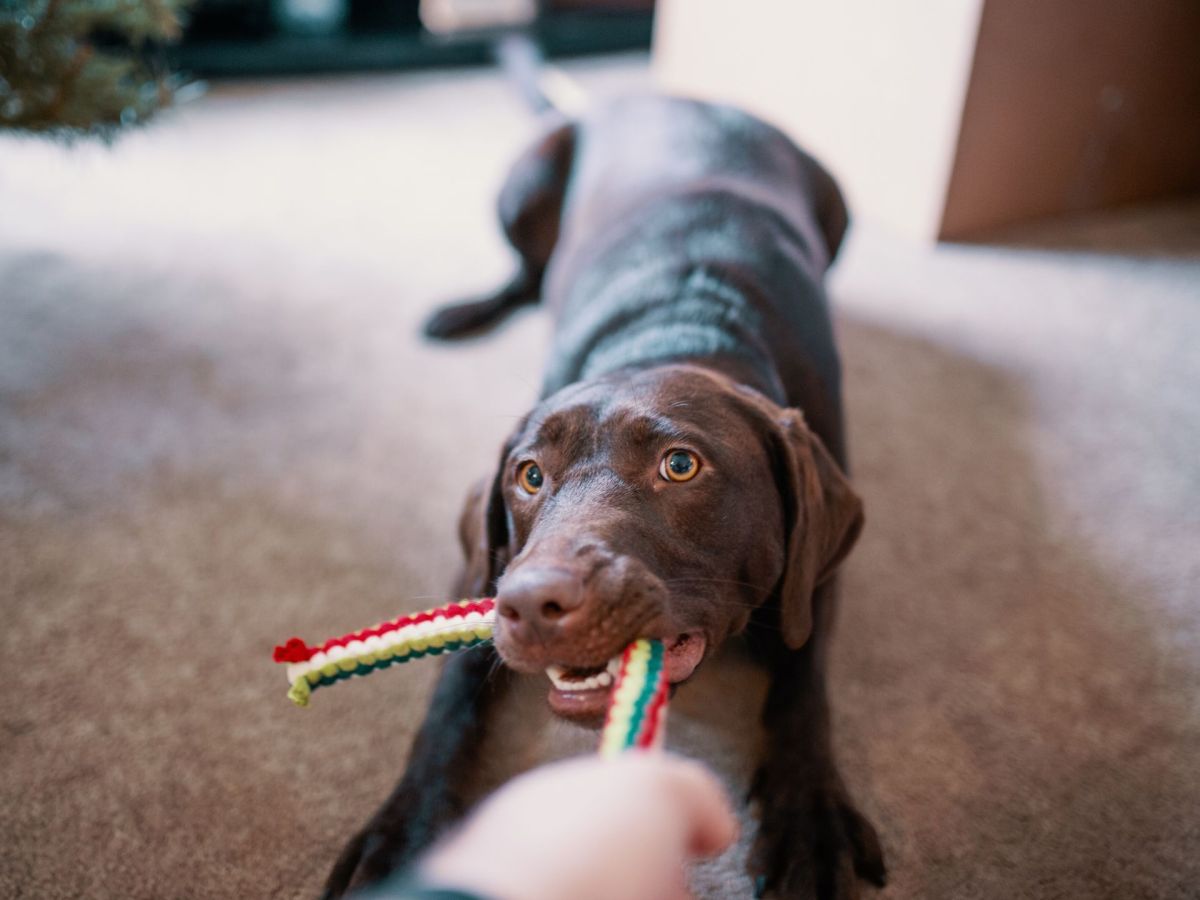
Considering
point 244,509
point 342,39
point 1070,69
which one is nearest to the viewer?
point 244,509

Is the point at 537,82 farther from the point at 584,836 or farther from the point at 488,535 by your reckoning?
the point at 584,836

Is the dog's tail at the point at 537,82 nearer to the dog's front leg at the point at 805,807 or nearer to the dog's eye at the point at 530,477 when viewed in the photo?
the dog's eye at the point at 530,477

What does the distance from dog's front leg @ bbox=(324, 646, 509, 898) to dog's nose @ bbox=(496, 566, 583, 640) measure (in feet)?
1.26

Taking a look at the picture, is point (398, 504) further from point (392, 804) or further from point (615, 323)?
point (392, 804)

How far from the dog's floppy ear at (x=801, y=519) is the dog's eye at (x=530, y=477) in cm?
38

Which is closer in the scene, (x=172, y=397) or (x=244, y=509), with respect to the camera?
(x=244, y=509)

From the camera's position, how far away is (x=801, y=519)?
1458 mm

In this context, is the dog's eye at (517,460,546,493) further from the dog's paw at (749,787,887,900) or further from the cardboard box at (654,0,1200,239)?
the cardboard box at (654,0,1200,239)

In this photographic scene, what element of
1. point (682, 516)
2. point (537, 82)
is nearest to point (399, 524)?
point (682, 516)

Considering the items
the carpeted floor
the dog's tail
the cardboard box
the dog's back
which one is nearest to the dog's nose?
the carpeted floor

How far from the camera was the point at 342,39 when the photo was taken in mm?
5137

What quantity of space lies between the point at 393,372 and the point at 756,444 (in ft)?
4.85

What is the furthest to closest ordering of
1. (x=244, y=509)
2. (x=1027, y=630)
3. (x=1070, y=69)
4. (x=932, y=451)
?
(x=1070, y=69) → (x=932, y=451) → (x=244, y=509) → (x=1027, y=630)

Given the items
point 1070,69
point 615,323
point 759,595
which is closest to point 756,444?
point 759,595
